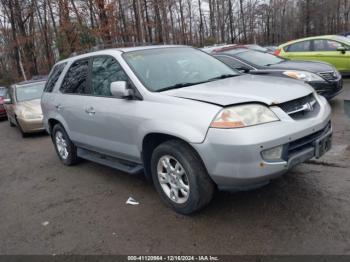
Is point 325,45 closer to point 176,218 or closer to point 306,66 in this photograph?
point 306,66

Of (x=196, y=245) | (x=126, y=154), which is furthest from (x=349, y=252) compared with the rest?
(x=126, y=154)

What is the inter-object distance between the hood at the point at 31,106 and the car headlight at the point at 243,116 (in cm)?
716

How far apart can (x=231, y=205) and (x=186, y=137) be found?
106cm

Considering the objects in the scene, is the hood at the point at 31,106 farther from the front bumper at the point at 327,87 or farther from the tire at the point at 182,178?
the front bumper at the point at 327,87

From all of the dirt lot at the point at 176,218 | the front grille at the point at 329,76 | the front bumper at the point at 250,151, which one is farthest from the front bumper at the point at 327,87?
the front bumper at the point at 250,151

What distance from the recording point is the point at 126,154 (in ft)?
13.6

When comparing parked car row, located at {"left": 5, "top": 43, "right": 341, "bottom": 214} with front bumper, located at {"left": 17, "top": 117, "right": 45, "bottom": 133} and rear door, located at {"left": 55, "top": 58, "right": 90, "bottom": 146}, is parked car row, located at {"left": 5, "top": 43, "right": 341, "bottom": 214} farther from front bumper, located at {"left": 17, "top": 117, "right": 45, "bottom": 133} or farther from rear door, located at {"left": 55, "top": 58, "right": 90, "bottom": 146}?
front bumper, located at {"left": 17, "top": 117, "right": 45, "bottom": 133}

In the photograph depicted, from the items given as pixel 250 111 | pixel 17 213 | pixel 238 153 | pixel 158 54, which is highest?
pixel 158 54

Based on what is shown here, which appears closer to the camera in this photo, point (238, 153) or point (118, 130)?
point (238, 153)

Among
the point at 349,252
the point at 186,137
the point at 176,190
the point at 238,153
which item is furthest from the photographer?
the point at 176,190

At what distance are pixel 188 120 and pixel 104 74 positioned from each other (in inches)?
70.5

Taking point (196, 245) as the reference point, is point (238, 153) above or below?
above

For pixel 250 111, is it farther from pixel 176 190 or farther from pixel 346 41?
pixel 346 41

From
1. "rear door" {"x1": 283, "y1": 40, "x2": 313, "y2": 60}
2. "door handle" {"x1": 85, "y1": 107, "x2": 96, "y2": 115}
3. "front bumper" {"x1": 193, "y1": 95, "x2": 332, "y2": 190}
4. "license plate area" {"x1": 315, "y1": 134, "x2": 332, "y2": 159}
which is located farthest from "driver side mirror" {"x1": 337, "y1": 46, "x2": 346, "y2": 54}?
"door handle" {"x1": 85, "y1": 107, "x2": 96, "y2": 115}
